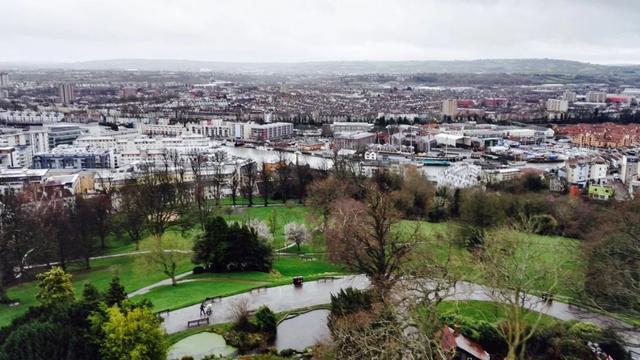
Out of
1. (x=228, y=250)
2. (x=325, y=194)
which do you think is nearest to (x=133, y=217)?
(x=228, y=250)

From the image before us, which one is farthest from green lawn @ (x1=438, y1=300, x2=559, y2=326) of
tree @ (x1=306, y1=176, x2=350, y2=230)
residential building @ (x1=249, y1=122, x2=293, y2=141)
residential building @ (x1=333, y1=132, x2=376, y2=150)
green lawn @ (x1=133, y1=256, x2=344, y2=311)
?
residential building @ (x1=249, y1=122, x2=293, y2=141)

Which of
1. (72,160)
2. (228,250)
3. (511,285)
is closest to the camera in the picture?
(511,285)

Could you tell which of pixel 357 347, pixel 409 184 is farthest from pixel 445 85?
pixel 357 347

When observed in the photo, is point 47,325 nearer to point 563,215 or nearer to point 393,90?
point 563,215

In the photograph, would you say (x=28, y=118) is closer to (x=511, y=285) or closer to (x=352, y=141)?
(x=352, y=141)

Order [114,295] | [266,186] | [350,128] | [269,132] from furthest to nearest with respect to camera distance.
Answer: [350,128] → [269,132] → [266,186] → [114,295]

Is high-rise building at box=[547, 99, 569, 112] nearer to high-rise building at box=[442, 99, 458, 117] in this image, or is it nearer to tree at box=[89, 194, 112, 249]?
high-rise building at box=[442, 99, 458, 117]
